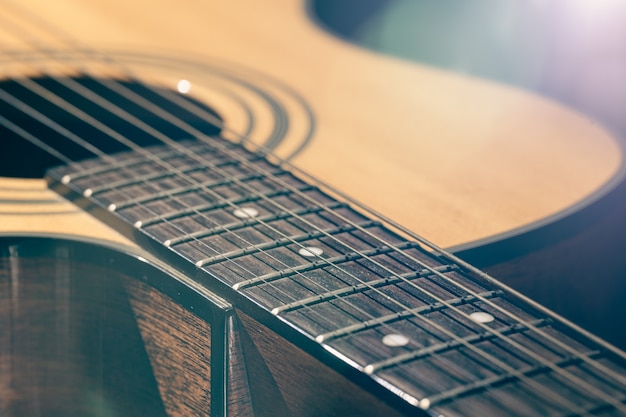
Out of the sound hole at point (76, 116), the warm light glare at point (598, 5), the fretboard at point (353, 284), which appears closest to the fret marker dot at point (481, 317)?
the fretboard at point (353, 284)

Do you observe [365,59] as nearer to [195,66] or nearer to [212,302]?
[195,66]

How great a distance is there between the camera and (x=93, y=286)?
32.0 inches

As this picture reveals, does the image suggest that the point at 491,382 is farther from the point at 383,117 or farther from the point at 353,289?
the point at 383,117

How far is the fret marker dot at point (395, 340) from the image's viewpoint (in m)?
0.63

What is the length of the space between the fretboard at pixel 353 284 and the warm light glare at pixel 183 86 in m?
0.21

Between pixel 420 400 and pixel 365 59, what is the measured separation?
80cm

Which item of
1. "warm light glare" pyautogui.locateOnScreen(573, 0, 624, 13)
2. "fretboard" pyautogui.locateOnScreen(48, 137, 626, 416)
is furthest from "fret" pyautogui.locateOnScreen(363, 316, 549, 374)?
"warm light glare" pyautogui.locateOnScreen(573, 0, 624, 13)

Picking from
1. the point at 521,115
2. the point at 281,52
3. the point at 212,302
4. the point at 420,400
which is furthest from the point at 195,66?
the point at 420,400

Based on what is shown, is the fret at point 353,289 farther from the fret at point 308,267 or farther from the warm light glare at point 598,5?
the warm light glare at point 598,5

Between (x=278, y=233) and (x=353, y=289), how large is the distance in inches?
4.7

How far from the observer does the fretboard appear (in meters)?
0.59

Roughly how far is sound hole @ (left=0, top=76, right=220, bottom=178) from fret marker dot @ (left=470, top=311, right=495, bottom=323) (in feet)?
1.84

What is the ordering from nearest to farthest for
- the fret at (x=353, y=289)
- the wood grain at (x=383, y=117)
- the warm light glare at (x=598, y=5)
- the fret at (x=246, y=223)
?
1. the fret at (x=353, y=289)
2. the fret at (x=246, y=223)
3. the wood grain at (x=383, y=117)
4. the warm light glare at (x=598, y=5)

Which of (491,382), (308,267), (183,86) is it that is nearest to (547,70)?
(183,86)
